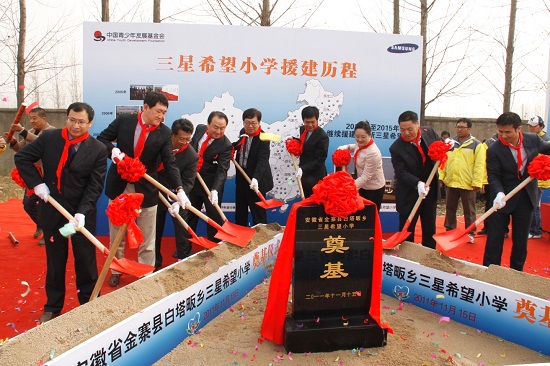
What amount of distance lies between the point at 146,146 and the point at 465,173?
3755 mm

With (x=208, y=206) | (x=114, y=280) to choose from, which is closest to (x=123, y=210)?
(x=114, y=280)

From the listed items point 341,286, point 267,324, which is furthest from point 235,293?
point 341,286

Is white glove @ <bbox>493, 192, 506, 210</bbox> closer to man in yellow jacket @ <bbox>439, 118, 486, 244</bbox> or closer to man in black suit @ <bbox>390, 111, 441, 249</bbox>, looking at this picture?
man in black suit @ <bbox>390, 111, 441, 249</bbox>

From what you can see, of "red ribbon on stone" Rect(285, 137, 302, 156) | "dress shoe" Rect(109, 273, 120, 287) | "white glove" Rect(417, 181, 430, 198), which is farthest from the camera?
"red ribbon on stone" Rect(285, 137, 302, 156)

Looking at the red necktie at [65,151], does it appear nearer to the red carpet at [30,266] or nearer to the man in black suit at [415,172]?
the red carpet at [30,266]

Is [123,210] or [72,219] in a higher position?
[123,210]

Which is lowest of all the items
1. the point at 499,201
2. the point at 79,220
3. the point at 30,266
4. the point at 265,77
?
the point at 30,266

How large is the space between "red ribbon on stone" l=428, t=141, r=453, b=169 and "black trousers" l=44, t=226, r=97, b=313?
2.80m

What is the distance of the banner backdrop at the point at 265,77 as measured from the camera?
5.16m

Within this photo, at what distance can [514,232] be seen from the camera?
372 centimetres

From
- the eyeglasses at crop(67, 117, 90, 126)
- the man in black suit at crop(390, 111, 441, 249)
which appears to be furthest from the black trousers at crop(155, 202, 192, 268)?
the man in black suit at crop(390, 111, 441, 249)

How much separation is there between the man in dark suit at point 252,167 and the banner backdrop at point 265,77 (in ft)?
2.41

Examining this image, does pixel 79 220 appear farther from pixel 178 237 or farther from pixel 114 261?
pixel 178 237

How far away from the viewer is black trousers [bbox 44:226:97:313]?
297 cm
